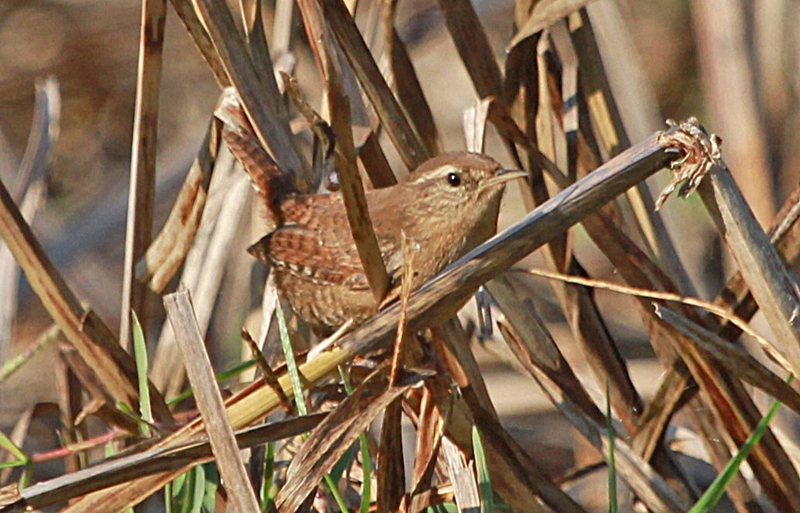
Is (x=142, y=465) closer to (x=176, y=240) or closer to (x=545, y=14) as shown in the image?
(x=176, y=240)

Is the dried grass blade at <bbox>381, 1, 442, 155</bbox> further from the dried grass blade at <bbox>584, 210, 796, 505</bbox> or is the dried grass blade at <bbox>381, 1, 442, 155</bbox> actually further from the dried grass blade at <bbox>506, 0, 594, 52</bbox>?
the dried grass blade at <bbox>584, 210, 796, 505</bbox>

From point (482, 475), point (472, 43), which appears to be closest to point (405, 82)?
point (472, 43)

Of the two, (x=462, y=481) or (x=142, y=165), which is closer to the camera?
(x=462, y=481)

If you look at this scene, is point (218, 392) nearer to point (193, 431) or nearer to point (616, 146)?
point (193, 431)

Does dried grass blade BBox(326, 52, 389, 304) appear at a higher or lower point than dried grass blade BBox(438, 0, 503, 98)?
lower

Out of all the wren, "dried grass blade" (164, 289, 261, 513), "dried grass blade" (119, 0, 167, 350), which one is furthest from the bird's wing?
"dried grass blade" (164, 289, 261, 513)

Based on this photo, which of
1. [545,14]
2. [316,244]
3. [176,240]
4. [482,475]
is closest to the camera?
[482,475]

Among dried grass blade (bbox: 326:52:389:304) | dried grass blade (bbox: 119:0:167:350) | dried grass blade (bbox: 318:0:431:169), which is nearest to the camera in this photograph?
dried grass blade (bbox: 326:52:389:304)
